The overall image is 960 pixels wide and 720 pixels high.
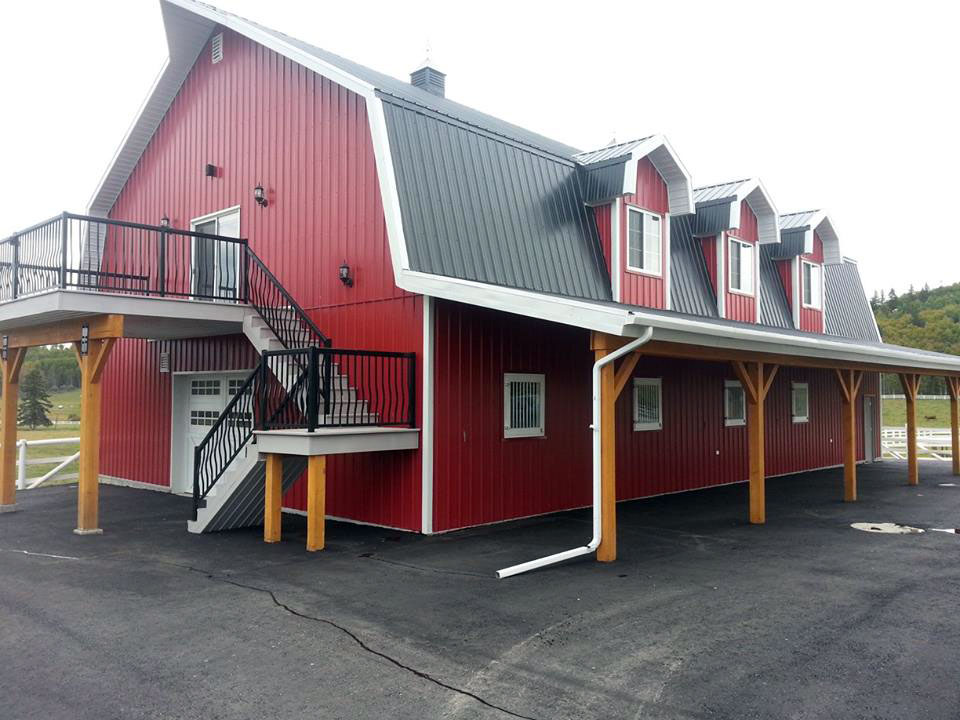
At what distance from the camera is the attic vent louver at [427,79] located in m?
15.8

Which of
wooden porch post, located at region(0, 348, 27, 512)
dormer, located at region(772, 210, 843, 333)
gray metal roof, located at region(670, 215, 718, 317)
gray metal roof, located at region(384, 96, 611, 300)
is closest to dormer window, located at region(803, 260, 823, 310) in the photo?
dormer, located at region(772, 210, 843, 333)

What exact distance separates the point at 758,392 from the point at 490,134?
5.37 m

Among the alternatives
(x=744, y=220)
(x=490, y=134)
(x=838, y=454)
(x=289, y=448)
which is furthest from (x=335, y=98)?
(x=838, y=454)

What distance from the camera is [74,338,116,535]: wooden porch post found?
32.9 feet

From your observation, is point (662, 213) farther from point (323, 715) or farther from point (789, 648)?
point (323, 715)

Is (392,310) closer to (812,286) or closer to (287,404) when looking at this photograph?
(287,404)

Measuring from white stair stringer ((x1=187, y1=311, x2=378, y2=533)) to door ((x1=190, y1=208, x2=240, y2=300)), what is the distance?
1.85 metres

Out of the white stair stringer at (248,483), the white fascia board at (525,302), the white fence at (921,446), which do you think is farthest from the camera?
the white fence at (921,446)

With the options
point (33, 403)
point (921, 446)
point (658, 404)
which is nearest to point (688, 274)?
point (658, 404)

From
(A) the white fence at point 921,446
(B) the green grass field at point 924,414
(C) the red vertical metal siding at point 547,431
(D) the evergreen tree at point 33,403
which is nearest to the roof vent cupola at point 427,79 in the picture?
(C) the red vertical metal siding at point 547,431

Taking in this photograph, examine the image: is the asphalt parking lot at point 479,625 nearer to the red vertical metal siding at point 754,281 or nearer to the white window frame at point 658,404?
the white window frame at point 658,404

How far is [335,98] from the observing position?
11.1 m

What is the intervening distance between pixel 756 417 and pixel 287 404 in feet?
20.2

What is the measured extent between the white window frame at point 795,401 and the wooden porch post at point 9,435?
604 inches
